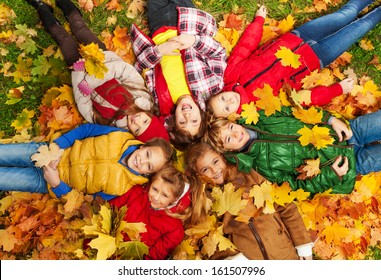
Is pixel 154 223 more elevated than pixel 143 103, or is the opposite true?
pixel 143 103

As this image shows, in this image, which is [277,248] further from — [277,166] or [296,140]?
[296,140]

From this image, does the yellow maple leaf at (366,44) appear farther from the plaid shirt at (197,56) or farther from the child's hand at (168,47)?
the child's hand at (168,47)

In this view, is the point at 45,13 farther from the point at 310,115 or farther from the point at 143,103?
the point at 310,115

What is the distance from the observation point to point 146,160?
8.98ft

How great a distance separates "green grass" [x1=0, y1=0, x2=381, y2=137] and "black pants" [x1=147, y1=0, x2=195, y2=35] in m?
0.20

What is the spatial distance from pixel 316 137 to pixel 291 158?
0.26 metres

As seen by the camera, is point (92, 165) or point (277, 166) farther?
point (277, 166)

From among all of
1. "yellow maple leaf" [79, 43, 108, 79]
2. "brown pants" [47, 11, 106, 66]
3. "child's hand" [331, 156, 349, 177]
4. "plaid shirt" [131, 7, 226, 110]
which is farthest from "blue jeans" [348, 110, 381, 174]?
"brown pants" [47, 11, 106, 66]

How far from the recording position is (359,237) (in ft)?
10.4

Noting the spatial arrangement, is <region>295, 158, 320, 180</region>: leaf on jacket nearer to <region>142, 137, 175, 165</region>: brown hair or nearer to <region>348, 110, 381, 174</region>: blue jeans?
<region>348, 110, 381, 174</region>: blue jeans

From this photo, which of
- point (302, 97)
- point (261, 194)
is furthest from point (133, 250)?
point (302, 97)

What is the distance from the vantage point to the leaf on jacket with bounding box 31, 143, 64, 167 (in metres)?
2.86

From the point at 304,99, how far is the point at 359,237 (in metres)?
1.26

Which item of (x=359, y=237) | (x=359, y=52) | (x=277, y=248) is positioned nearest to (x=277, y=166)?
(x=277, y=248)
